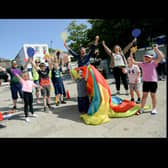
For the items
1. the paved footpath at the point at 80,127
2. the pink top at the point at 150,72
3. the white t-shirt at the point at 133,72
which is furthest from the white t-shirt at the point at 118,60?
the paved footpath at the point at 80,127

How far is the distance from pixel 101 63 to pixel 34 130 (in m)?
15.6

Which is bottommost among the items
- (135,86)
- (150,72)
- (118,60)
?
(135,86)

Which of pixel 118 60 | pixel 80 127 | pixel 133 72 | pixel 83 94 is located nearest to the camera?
pixel 80 127

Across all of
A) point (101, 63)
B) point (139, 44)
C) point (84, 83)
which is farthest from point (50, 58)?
point (101, 63)

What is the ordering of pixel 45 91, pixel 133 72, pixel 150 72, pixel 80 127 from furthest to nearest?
pixel 45 91, pixel 133 72, pixel 150 72, pixel 80 127

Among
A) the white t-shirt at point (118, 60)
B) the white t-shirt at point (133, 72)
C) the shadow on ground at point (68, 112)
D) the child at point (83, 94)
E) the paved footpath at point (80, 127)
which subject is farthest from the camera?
the white t-shirt at point (118, 60)

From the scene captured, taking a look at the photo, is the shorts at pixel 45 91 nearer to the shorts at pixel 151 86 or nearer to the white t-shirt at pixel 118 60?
the white t-shirt at pixel 118 60

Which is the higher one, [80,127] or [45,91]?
[45,91]

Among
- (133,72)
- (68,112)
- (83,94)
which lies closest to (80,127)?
(83,94)

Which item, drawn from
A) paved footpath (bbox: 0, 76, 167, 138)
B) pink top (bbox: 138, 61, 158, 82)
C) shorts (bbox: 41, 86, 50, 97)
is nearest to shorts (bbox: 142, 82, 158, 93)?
pink top (bbox: 138, 61, 158, 82)

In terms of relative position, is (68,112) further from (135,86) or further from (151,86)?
(151,86)

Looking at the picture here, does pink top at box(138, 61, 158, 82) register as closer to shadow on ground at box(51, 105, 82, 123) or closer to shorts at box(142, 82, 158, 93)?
shorts at box(142, 82, 158, 93)

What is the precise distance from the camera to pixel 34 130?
3287 mm
